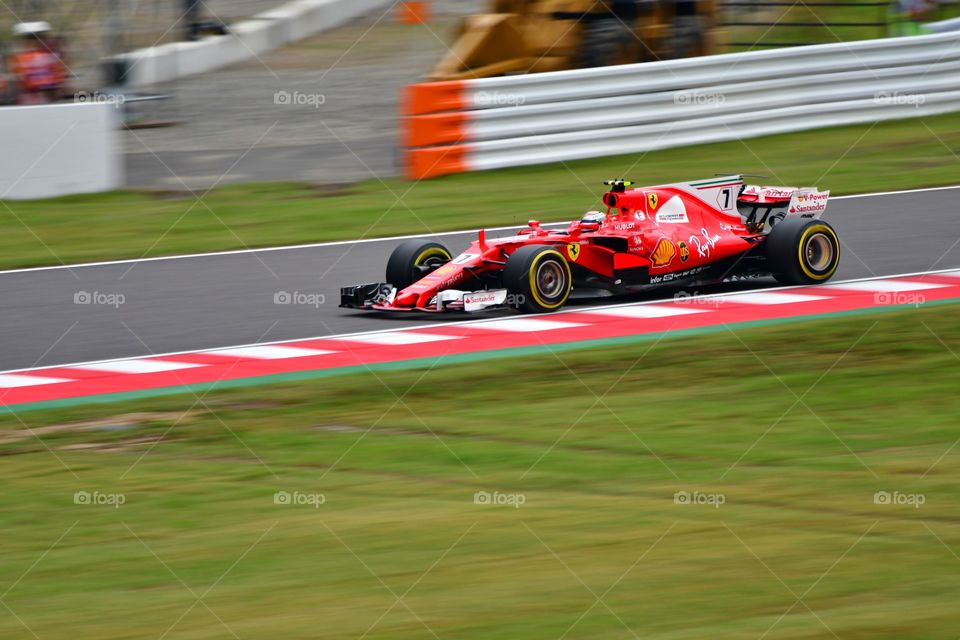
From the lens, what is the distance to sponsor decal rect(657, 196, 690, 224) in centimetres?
1108

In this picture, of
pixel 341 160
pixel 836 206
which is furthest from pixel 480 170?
pixel 836 206

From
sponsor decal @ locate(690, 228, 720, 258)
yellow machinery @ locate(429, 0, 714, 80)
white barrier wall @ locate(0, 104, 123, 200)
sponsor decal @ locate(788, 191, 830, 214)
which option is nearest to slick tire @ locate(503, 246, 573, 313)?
sponsor decal @ locate(690, 228, 720, 258)

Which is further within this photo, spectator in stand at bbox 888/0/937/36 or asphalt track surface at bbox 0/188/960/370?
spectator in stand at bbox 888/0/937/36

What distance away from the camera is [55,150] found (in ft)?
53.2

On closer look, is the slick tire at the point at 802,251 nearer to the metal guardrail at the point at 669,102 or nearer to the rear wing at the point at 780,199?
the rear wing at the point at 780,199

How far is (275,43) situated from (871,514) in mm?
22941

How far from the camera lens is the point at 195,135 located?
20.2m

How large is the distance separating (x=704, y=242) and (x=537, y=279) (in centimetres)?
146

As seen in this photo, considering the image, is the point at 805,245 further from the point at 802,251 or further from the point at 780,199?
the point at 780,199

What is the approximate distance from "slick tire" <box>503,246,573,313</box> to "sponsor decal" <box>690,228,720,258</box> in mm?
1036

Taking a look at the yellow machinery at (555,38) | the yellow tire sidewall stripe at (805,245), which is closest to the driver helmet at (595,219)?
the yellow tire sidewall stripe at (805,245)

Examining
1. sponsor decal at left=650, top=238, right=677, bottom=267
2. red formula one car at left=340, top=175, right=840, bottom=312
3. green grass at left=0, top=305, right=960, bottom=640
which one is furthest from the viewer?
sponsor decal at left=650, top=238, right=677, bottom=267

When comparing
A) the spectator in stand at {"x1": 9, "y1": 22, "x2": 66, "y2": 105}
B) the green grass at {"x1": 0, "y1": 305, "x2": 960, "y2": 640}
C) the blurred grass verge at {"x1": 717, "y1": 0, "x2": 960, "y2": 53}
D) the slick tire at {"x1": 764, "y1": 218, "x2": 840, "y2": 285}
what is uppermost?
the blurred grass verge at {"x1": 717, "y1": 0, "x2": 960, "y2": 53}

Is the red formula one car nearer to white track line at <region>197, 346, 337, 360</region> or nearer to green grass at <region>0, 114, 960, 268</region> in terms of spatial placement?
white track line at <region>197, 346, 337, 360</region>
